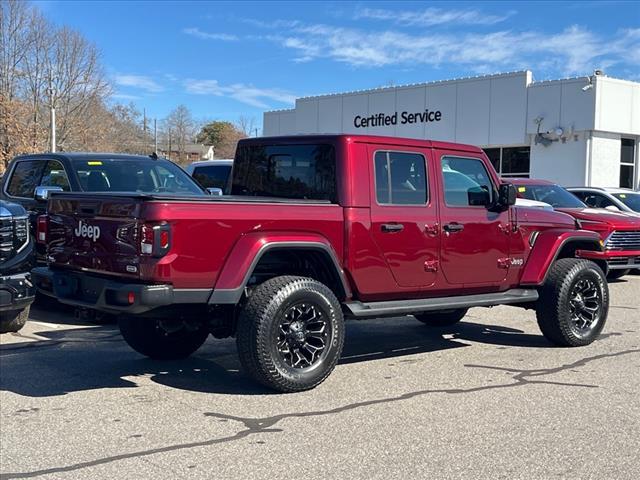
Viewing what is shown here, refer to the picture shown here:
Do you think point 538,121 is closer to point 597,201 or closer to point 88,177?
point 597,201

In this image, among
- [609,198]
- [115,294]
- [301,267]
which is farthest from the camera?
Result: [609,198]

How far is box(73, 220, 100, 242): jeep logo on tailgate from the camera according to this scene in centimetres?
562

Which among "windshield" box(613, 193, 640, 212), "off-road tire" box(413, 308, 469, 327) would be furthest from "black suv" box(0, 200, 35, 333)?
"windshield" box(613, 193, 640, 212)

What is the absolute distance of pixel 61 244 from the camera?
238 inches

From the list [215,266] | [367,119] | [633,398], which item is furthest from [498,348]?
[367,119]

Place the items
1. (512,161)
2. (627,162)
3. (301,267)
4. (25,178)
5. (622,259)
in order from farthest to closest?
(512,161) → (627,162) → (622,259) → (25,178) → (301,267)

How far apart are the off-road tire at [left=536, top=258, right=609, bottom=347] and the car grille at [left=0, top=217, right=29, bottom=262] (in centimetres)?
533

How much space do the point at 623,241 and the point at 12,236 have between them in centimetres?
999

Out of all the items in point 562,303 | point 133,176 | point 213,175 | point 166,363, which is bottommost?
point 166,363

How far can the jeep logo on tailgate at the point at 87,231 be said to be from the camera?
5617 mm

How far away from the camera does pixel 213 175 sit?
13844 millimetres

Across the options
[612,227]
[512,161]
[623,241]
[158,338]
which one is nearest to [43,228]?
[158,338]

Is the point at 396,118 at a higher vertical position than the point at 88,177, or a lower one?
higher

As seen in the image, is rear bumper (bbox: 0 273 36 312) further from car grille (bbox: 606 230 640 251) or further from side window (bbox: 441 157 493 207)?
car grille (bbox: 606 230 640 251)
